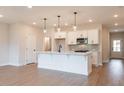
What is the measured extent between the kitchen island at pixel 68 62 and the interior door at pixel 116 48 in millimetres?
8113

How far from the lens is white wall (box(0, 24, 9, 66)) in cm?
719

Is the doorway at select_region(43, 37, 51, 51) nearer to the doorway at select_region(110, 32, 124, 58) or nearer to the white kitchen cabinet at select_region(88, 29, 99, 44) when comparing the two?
the white kitchen cabinet at select_region(88, 29, 99, 44)

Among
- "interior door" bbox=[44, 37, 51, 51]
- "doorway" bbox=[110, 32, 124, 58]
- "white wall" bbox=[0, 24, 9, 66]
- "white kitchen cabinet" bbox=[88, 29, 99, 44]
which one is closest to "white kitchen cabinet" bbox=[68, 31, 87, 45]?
"white kitchen cabinet" bbox=[88, 29, 99, 44]

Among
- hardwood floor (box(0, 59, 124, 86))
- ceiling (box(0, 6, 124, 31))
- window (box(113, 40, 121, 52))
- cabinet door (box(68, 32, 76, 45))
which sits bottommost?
hardwood floor (box(0, 59, 124, 86))

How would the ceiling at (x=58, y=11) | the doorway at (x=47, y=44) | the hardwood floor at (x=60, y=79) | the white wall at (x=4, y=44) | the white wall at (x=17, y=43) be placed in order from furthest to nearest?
1. the doorway at (x=47, y=44)
2. the white wall at (x=17, y=43)
3. the white wall at (x=4, y=44)
4. the ceiling at (x=58, y=11)
5. the hardwood floor at (x=60, y=79)

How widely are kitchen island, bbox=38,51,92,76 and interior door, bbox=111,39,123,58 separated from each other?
8.11 meters

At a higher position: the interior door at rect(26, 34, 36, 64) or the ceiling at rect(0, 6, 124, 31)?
the ceiling at rect(0, 6, 124, 31)

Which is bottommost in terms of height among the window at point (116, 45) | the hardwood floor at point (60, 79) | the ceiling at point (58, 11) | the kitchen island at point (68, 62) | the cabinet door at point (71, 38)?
the hardwood floor at point (60, 79)

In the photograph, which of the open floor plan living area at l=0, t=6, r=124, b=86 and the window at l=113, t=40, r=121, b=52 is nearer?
the open floor plan living area at l=0, t=6, r=124, b=86

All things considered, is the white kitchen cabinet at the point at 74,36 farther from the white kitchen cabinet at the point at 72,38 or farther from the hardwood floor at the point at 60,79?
the hardwood floor at the point at 60,79

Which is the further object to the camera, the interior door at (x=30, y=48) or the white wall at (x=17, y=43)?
the interior door at (x=30, y=48)

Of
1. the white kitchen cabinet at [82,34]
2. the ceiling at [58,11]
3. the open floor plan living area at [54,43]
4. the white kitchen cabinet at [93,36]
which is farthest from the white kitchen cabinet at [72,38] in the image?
the ceiling at [58,11]

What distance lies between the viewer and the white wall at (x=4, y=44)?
23.6 ft
